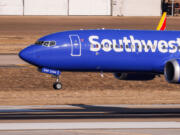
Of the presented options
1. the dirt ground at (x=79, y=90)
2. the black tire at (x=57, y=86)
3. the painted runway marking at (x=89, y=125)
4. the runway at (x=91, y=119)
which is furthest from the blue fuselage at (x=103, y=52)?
the painted runway marking at (x=89, y=125)

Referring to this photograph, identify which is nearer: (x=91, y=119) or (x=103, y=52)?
(x=91, y=119)

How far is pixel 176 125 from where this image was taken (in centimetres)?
3209

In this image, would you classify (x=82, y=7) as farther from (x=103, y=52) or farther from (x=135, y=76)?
(x=103, y=52)

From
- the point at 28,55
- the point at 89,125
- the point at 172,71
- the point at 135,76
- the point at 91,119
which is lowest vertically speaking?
the point at 91,119

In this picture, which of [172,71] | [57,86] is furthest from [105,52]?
[57,86]

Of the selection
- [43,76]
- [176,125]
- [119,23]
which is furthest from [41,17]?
[176,125]

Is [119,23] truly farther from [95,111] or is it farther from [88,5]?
[95,111]

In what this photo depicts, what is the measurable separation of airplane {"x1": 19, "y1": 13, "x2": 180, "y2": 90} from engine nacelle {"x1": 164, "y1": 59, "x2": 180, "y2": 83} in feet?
1.36

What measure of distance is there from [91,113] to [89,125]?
21.8 ft

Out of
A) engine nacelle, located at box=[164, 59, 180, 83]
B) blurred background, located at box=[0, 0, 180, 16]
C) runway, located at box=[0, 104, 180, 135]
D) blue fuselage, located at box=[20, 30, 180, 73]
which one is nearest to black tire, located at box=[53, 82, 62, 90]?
blue fuselage, located at box=[20, 30, 180, 73]

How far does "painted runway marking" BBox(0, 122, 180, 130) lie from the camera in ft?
101

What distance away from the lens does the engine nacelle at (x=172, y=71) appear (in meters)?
41.8

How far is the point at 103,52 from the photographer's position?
45156 millimetres

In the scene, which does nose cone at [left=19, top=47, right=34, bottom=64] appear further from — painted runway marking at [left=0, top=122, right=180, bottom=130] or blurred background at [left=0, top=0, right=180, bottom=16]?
blurred background at [left=0, top=0, right=180, bottom=16]
